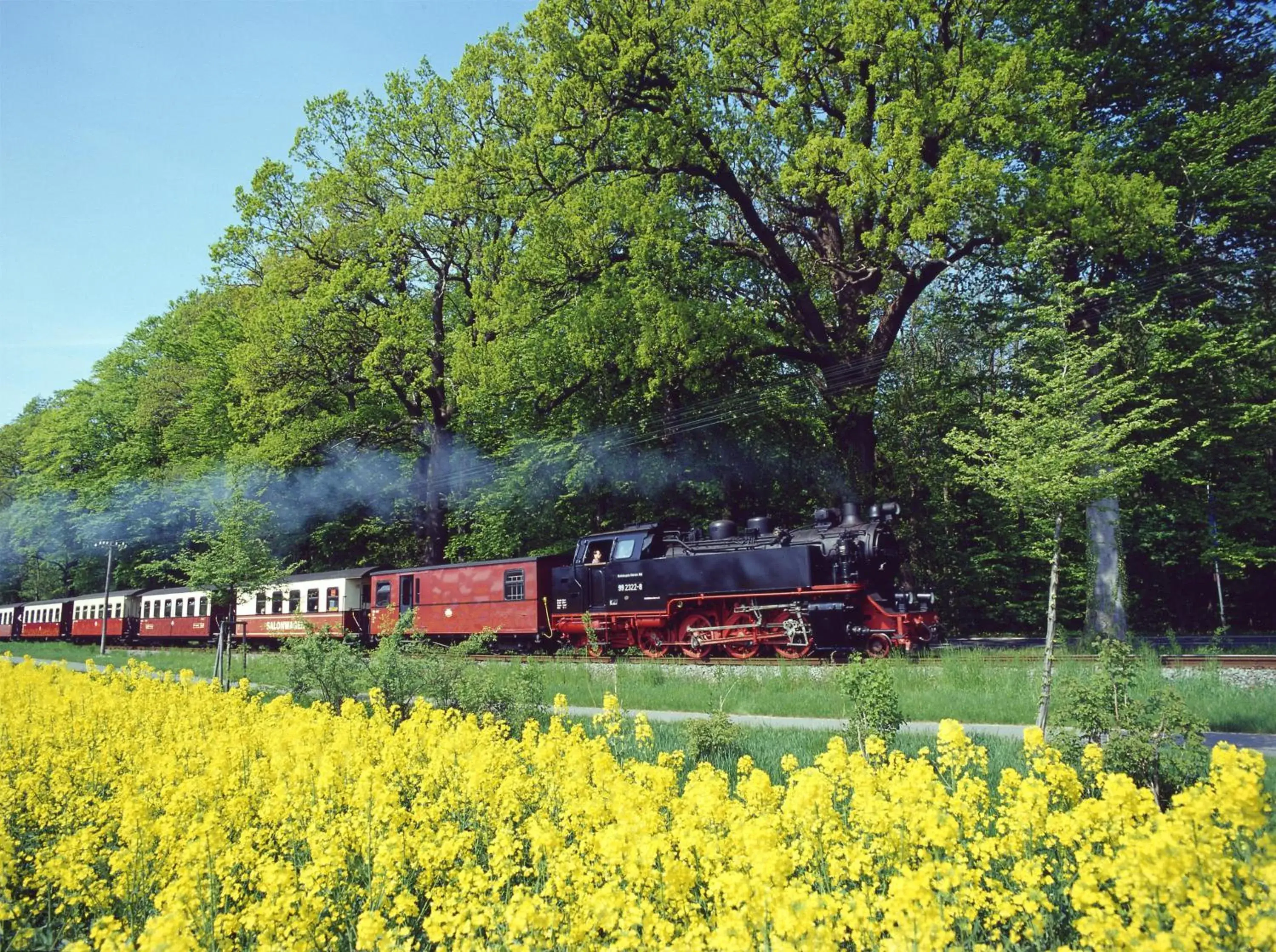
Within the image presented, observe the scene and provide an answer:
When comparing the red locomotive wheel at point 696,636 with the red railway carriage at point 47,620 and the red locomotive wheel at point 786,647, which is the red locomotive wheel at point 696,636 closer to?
the red locomotive wheel at point 786,647

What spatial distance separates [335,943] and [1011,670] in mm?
11445

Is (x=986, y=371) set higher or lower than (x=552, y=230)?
lower

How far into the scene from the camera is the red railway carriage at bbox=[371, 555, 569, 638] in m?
22.3

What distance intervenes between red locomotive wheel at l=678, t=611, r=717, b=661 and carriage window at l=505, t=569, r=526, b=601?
524cm

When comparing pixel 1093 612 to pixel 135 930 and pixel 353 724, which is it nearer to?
pixel 353 724

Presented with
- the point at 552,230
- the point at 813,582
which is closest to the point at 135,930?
the point at 813,582

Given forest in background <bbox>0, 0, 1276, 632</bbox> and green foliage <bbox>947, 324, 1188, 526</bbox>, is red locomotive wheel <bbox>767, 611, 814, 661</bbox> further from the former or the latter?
green foliage <bbox>947, 324, 1188, 526</bbox>

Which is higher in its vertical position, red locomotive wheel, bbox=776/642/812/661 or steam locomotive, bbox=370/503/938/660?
steam locomotive, bbox=370/503/938/660

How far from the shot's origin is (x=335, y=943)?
4.39m

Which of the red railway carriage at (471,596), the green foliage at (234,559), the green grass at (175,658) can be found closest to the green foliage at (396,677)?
the green grass at (175,658)

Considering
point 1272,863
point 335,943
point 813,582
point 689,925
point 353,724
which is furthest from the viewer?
point 813,582

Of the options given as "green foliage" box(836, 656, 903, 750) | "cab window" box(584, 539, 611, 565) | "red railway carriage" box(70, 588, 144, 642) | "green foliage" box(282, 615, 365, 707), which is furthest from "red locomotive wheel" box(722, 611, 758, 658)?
"red railway carriage" box(70, 588, 144, 642)

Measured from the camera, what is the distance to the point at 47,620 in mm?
40938

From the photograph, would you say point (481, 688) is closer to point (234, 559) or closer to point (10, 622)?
point (234, 559)
